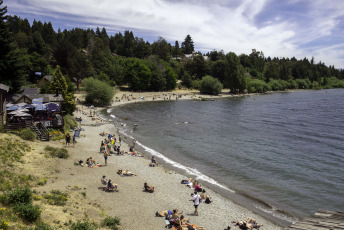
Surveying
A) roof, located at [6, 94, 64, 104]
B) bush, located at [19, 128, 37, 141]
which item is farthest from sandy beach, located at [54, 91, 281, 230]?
roof, located at [6, 94, 64, 104]

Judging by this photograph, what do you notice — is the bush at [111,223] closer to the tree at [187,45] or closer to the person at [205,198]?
the person at [205,198]

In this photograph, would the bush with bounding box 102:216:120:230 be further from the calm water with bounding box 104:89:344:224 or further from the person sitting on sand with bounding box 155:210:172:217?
the calm water with bounding box 104:89:344:224

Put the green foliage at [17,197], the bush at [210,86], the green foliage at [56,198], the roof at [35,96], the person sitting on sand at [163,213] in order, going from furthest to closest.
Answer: the bush at [210,86] → the roof at [35,96] → the person sitting on sand at [163,213] → the green foliage at [56,198] → the green foliage at [17,197]

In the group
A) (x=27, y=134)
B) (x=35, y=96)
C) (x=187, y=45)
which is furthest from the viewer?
(x=187, y=45)

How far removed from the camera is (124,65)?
10506cm

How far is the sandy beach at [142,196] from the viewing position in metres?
16.5

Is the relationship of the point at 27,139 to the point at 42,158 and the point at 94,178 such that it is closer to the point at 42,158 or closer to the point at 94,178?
the point at 42,158

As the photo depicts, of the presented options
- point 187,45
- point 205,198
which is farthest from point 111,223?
point 187,45

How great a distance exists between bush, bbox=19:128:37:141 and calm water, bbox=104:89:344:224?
13.3 meters

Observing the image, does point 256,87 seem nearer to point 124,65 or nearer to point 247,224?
point 124,65

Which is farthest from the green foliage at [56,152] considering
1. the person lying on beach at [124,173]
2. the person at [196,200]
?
the person at [196,200]

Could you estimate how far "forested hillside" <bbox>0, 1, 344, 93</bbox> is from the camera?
255 feet

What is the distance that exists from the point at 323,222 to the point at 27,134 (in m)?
26.0

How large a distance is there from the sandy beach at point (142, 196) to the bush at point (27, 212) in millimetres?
3300
